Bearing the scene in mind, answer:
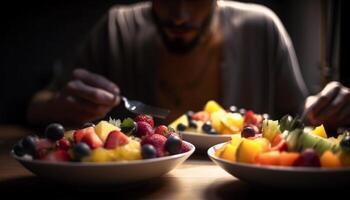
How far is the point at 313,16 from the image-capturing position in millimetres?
2982

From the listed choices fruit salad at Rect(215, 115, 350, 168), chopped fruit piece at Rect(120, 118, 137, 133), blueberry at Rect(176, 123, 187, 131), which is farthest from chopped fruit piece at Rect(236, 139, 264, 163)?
blueberry at Rect(176, 123, 187, 131)

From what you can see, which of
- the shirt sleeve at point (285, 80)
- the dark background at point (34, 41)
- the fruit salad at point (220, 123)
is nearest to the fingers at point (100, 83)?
the fruit salad at point (220, 123)

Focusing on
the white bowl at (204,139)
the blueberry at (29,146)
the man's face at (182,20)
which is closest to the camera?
the blueberry at (29,146)

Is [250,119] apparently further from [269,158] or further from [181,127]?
[269,158]

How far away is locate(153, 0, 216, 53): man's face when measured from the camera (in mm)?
1760

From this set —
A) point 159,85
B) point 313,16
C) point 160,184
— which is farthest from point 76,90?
point 313,16

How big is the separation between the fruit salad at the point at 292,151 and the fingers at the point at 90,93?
1.91 feet

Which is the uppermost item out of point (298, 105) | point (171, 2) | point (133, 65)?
point (171, 2)

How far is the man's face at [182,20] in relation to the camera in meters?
1.76

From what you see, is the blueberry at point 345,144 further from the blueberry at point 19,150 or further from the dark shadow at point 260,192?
the blueberry at point 19,150

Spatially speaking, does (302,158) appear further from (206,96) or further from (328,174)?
(206,96)

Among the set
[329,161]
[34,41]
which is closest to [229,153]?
[329,161]

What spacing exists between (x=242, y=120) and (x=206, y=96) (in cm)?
96

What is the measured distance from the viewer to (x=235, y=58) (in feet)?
7.01
